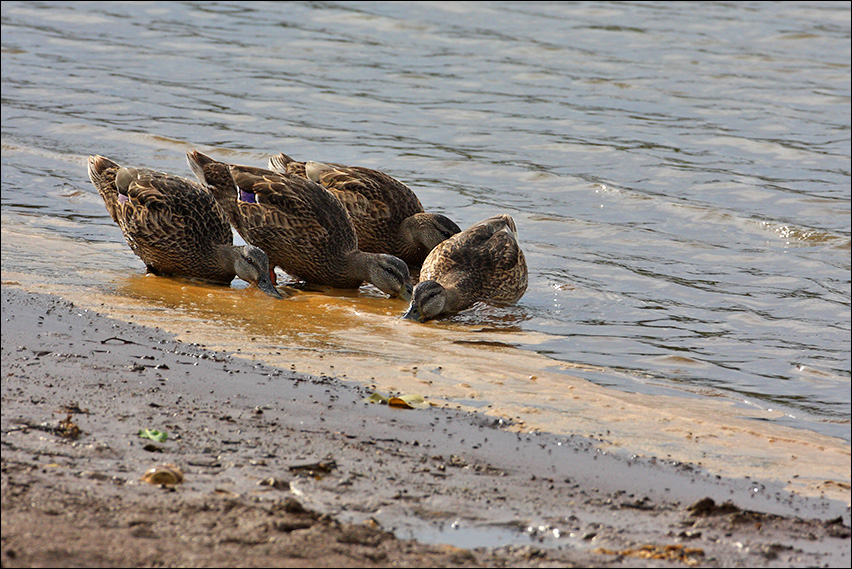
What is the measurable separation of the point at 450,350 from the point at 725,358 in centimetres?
183

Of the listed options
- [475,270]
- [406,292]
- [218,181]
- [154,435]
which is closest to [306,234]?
[406,292]

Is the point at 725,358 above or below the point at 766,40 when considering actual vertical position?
below

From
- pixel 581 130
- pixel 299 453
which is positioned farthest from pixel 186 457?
pixel 581 130

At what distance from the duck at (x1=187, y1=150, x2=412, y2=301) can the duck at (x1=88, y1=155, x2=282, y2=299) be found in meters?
0.35

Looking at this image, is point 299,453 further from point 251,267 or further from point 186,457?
point 251,267

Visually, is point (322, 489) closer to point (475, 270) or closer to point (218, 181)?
point (475, 270)

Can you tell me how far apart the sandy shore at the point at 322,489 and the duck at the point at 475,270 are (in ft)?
9.90

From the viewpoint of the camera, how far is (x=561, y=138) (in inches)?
543

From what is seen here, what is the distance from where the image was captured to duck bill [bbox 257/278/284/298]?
8.08m

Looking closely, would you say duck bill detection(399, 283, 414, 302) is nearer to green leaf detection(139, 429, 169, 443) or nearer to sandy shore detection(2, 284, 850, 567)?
sandy shore detection(2, 284, 850, 567)

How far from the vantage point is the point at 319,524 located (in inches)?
139

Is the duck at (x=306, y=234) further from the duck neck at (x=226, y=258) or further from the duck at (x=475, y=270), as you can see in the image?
the duck neck at (x=226, y=258)

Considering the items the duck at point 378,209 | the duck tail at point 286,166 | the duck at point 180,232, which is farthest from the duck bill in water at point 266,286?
the duck tail at point 286,166

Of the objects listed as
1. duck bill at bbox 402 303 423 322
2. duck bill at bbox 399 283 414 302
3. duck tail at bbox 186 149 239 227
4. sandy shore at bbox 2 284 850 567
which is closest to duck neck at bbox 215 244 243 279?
duck tail at bbox 186 149 239 227
